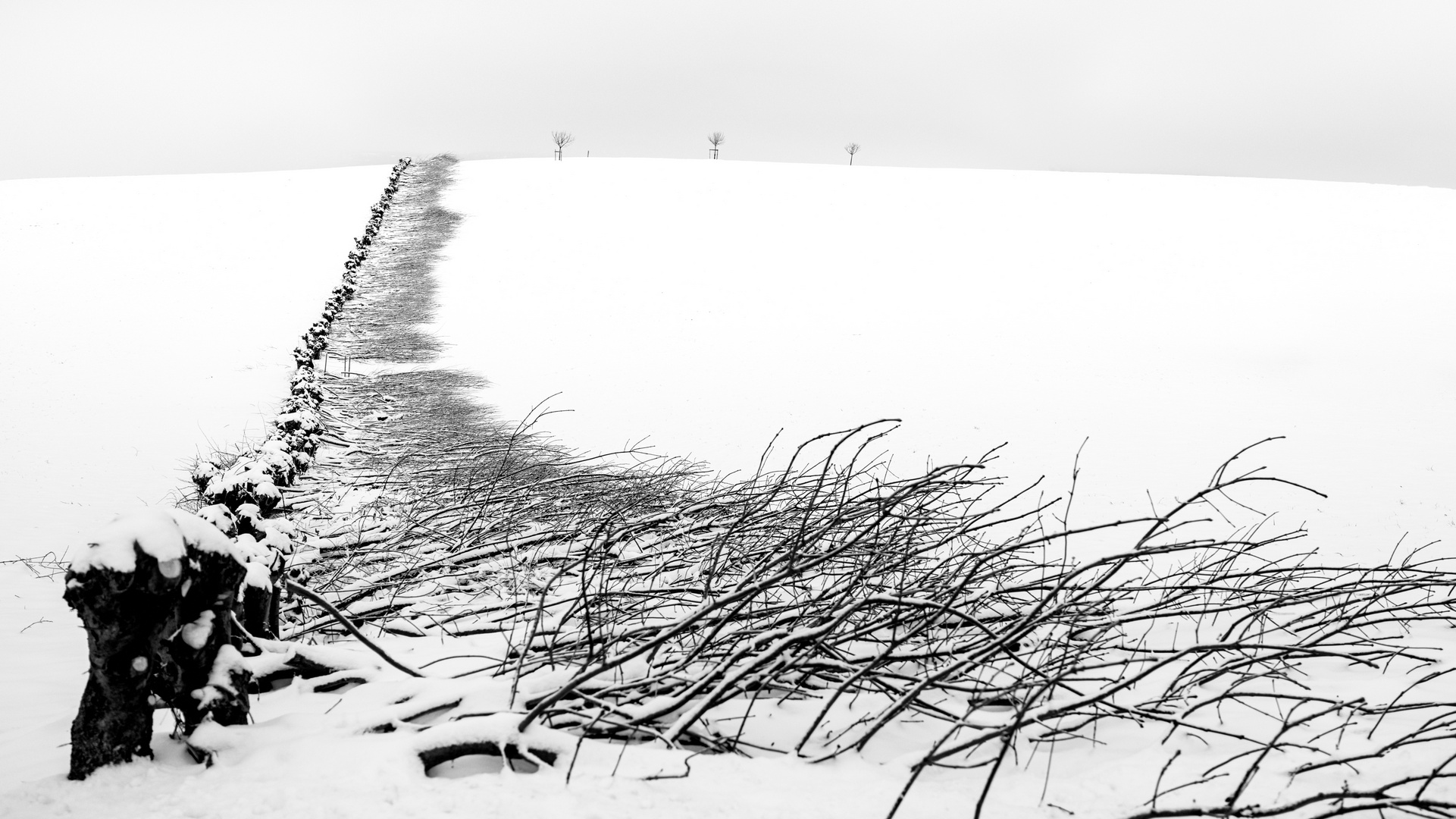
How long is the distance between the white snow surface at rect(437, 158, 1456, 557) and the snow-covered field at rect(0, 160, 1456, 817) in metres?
0.10

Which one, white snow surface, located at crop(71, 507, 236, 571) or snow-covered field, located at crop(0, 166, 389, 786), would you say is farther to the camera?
snow-covered field, located at crop(0, 166, 389, 786)

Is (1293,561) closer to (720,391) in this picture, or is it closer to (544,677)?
(544,677)

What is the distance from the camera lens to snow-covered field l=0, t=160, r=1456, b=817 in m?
3.22

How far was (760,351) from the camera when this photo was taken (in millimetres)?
18078

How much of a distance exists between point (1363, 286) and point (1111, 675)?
2249 cm

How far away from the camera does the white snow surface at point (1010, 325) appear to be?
1153cm

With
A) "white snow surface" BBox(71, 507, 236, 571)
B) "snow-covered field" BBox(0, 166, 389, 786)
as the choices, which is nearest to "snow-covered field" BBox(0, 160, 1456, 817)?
"snow-covered field" BBox(0, 166, 389, 786)

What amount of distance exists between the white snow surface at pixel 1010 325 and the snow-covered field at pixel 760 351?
10 cm

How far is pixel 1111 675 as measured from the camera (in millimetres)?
4480

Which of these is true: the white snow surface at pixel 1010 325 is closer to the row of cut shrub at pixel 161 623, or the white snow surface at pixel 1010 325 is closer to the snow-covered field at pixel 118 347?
the snow-covered field at pixel 118 347

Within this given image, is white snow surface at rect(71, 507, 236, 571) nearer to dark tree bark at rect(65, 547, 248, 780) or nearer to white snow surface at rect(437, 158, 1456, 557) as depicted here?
dark tree bark at rect(65, 547, 248, 780)

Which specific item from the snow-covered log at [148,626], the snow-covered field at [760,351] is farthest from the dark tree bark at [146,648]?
the snow-covered field at [760,351]

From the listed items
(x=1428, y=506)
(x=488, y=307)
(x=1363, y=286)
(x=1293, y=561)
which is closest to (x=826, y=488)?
(x=1293, y=561)

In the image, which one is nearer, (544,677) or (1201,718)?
(544,677)
